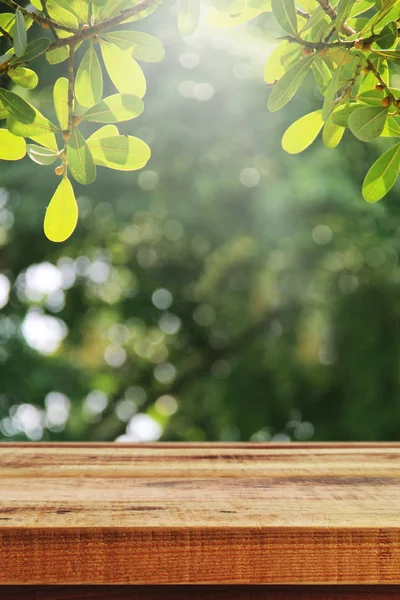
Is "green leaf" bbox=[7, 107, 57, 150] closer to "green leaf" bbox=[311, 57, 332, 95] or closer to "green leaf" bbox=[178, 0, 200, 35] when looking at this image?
"green leaf" bbox=[178, 0, 200, 35]

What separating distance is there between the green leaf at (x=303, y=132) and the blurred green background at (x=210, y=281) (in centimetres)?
263

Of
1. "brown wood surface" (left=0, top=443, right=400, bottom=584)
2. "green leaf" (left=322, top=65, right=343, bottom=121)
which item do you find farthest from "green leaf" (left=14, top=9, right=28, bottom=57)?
"brown wood surface" (left=0, top=443, right=400, bottom=584)

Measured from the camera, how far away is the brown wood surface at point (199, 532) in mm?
483

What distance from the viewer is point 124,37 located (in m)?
0.65

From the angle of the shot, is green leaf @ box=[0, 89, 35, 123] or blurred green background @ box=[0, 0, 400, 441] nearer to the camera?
green leaf @ box=[0, 89, 35, 123]

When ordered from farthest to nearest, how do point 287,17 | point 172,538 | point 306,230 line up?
point 306,230
point 287,17
point 172,538

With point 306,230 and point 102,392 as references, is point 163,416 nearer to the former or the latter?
point 102,392

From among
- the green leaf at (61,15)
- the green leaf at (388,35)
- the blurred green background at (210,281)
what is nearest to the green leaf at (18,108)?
the green leaf at (61,15)

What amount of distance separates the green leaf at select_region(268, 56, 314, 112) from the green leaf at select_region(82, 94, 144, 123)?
14 centimetres

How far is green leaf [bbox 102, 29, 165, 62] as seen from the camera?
65 cm

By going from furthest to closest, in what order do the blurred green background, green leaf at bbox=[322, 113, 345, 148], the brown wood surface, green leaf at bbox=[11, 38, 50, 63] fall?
the blurred green background
green leaf at bbox=[322, 113, 345, 148]
green leaf at bbox=[11, 38, 50, 63]
the brown wood surface

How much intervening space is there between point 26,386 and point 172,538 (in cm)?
322

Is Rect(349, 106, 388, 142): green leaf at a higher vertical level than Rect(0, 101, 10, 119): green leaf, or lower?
lower

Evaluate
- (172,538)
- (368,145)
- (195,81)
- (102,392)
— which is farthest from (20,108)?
(102,392)
